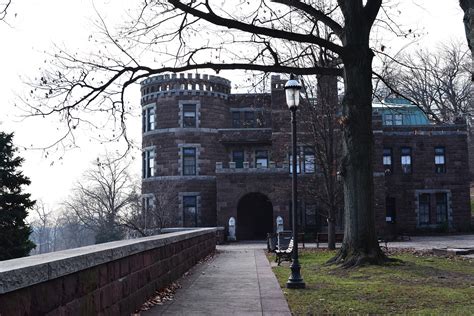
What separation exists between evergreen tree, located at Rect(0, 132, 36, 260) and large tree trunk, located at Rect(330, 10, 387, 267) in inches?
635

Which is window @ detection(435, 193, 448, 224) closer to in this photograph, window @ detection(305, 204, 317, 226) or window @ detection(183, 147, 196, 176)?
window @ detection(305, 204, 317, 226)

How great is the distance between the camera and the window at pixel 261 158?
41219mm

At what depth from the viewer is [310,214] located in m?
38.2

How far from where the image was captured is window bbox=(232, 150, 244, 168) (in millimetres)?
41497

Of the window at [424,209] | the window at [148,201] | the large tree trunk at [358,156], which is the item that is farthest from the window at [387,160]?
the large tree trunk at [358,156]

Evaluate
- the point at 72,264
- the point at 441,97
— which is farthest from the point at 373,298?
the point at 441,97

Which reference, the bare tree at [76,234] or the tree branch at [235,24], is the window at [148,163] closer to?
the tree branch at [235,24]

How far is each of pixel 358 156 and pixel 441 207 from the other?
103ft

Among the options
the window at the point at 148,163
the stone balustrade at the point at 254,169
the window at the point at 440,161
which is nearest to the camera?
the stone balustrade at the point at 254,169

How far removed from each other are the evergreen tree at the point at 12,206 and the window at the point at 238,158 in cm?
1759

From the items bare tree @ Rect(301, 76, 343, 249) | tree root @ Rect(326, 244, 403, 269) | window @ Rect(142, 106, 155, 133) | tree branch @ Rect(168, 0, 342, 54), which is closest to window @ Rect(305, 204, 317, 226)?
bare tree @ Rect(301, 76, 343, 249)

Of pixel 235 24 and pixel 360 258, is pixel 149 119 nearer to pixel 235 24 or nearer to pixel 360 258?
pixel 235 24

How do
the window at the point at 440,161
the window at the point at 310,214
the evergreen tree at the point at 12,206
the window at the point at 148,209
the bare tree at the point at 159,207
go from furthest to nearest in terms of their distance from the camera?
the window at the point at 440,161 → the window at the point at 310,214 → the window at the point at 148,209 → the bare tree at the point at 159,207 → the evergreen tree at the point at 12,206

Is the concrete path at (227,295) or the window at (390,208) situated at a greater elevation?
the window at (390,208)
